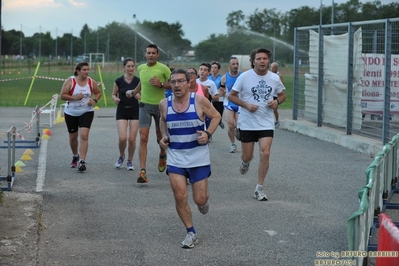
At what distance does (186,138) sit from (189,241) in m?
0.98

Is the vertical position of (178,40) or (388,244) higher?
(178,40)

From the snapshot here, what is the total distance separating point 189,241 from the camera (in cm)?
757

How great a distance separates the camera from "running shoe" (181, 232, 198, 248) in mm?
7551

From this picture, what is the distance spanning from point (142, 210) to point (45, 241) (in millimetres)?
1797

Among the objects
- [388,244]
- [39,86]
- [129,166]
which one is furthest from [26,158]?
[39,86]

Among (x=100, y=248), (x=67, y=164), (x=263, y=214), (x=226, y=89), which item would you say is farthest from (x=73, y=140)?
(x=100, y=248)

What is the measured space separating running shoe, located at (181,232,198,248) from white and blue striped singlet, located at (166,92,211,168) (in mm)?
653

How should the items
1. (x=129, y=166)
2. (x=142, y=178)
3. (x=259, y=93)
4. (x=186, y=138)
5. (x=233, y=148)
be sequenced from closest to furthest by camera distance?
(x=186, y=138)
(x=259, y=93)
(x=142, y=178)
(x=129, y=166)
(x=233, y=148)

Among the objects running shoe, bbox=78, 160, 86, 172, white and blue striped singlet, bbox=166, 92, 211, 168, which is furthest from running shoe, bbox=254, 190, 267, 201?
running shoe, bbox=78, 160, 86, 172

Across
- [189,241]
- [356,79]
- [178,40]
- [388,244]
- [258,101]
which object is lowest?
[189,241]

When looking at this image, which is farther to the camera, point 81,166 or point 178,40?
point 178,40

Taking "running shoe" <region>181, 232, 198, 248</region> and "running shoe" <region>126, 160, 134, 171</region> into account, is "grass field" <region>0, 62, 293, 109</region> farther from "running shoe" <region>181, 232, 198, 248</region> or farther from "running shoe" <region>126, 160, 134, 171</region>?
"running shoe" <region>181, 232, 198, 248</region>

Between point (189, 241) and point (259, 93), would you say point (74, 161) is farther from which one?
point (189, 241)

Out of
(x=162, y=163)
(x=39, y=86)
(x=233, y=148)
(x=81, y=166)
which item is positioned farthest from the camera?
(x=39, y=86)
